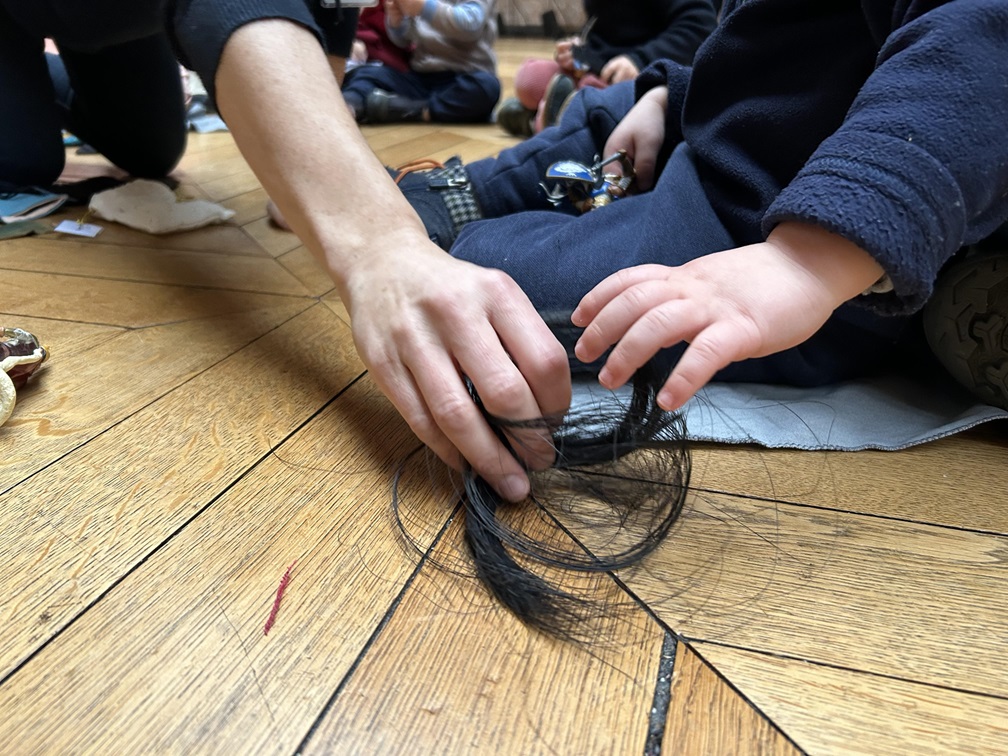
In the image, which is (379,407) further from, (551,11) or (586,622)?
(551,11)

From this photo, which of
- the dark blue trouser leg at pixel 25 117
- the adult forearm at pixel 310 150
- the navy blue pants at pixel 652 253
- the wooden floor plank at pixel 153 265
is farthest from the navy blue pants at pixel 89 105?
the navy blue pants at pixel 652 253

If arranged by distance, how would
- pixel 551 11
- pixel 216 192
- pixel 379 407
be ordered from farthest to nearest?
1. pixel 551 11
2. pixel 216 192
3. pixel 379 407

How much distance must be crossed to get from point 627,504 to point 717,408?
142 millimetres

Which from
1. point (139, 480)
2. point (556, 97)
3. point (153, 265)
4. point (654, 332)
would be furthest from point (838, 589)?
point (556, 97)

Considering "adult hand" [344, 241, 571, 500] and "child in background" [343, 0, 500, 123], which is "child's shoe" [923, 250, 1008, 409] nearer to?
"adult hand" [344, 241, 571, 500]

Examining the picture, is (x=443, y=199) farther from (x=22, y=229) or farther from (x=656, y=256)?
(x=22, y=229)

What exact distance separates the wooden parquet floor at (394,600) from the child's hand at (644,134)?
0.42 m

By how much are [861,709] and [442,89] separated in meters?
1.96

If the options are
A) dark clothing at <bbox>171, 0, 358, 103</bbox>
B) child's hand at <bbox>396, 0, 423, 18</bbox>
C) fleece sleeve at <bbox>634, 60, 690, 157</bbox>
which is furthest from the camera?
child's hand at <bbox>396, 0, 423, 18</bbox>

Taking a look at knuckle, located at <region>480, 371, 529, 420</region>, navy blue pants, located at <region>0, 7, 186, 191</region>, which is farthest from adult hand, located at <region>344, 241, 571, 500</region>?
navy blue pants, located at <region>0, 7, 186, 191</region>

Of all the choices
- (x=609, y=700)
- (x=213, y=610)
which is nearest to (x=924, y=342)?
(x=609, y=700)

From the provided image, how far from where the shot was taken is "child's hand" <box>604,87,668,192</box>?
76 centimetres

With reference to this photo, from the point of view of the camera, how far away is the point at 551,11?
373 cm

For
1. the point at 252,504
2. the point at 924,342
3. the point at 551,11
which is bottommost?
the point at 551,11
